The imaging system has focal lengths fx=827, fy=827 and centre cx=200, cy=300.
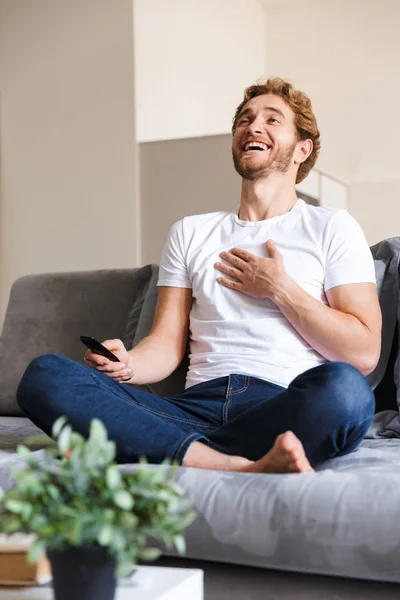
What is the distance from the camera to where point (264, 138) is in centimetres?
231

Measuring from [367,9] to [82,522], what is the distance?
19.5 feet

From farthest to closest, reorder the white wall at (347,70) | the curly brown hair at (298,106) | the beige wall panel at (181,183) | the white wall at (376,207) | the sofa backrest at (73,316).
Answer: the white wall at (347,70)
the white wall at (376,207)
the beige wall panel at (181,183)
the sofa backrest at (73,316)
the curly brown hair at (298,106)

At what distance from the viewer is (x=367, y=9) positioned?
20.0 ft

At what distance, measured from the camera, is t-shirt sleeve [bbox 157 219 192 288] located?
7.36ft

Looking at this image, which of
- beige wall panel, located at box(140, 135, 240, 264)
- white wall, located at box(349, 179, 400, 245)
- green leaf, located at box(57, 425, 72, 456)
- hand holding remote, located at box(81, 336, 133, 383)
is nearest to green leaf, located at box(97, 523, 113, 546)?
green leaf, located at box(57, 425, 72, 456)

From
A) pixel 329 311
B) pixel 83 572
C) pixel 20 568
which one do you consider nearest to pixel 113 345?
pixel 329 311

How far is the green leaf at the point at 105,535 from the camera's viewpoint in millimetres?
757

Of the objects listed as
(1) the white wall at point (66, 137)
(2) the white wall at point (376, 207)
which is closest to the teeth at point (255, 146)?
(1) the white wall at point (66, 137)

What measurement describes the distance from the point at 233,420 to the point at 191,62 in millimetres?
3936

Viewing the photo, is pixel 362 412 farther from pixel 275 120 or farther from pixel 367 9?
pixel 367 9

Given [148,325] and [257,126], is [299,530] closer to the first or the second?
[148,325]

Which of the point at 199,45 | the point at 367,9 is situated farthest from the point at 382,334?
the point at 367,9

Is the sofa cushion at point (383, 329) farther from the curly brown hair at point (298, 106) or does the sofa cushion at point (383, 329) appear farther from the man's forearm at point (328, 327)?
the curly brown hair at point (298, 106)

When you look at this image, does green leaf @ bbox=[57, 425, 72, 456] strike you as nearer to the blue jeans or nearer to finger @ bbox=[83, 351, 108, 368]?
the blue jeans
